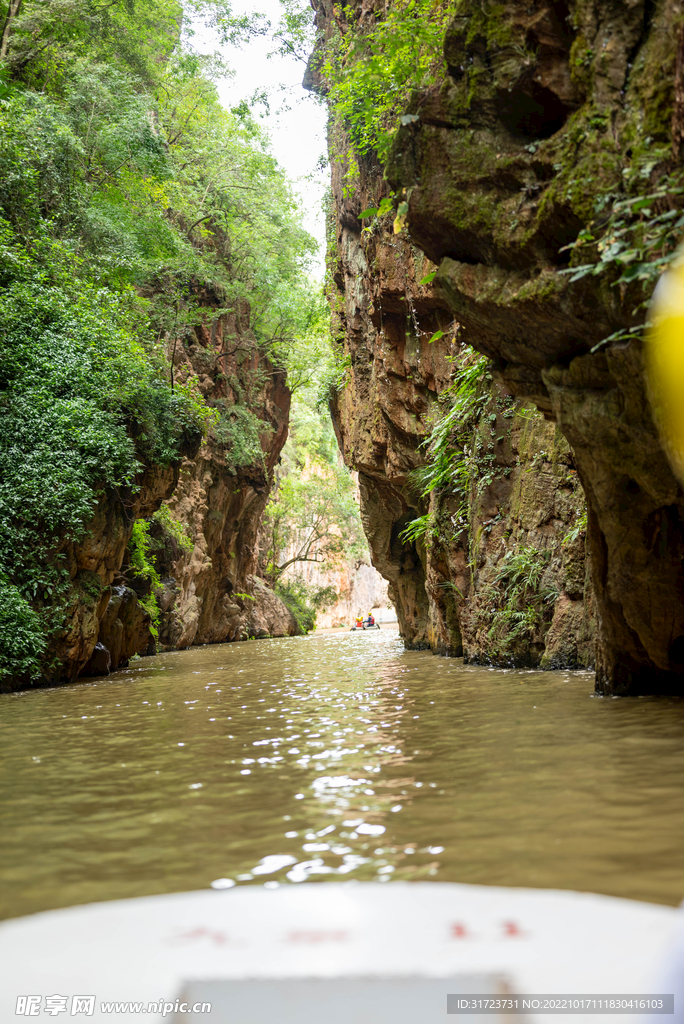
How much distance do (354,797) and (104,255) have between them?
17.8 meters

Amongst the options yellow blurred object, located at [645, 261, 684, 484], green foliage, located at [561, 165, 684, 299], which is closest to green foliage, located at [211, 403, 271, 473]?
green foliage, located at [561, 165, 684, 299]

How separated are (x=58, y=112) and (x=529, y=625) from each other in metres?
17.1

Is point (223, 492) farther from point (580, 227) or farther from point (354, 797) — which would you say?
point (354, 797)

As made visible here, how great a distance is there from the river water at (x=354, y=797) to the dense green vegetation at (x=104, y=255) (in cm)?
689

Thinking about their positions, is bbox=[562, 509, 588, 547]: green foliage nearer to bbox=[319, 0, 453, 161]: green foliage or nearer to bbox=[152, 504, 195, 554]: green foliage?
bbox=[319, 0, 453, 161]: green foliage

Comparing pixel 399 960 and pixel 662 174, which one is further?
pixel 662 174

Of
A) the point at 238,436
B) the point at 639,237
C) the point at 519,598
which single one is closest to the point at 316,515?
the point at 238,436

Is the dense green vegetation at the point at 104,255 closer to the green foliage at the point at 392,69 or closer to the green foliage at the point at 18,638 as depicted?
the green foliage at the point at 18,638

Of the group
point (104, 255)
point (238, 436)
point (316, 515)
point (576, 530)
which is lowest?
point (576, 530)

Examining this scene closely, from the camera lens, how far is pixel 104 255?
1842cm

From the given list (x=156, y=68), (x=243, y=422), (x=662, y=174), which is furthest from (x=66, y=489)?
(x=156, y=68)

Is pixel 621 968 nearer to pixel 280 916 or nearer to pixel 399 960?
pixel 399 960

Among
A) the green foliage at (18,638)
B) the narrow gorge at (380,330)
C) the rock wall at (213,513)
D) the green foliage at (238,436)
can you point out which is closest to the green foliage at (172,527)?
the rock wall at (213,513)

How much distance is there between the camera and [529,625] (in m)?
9.80
